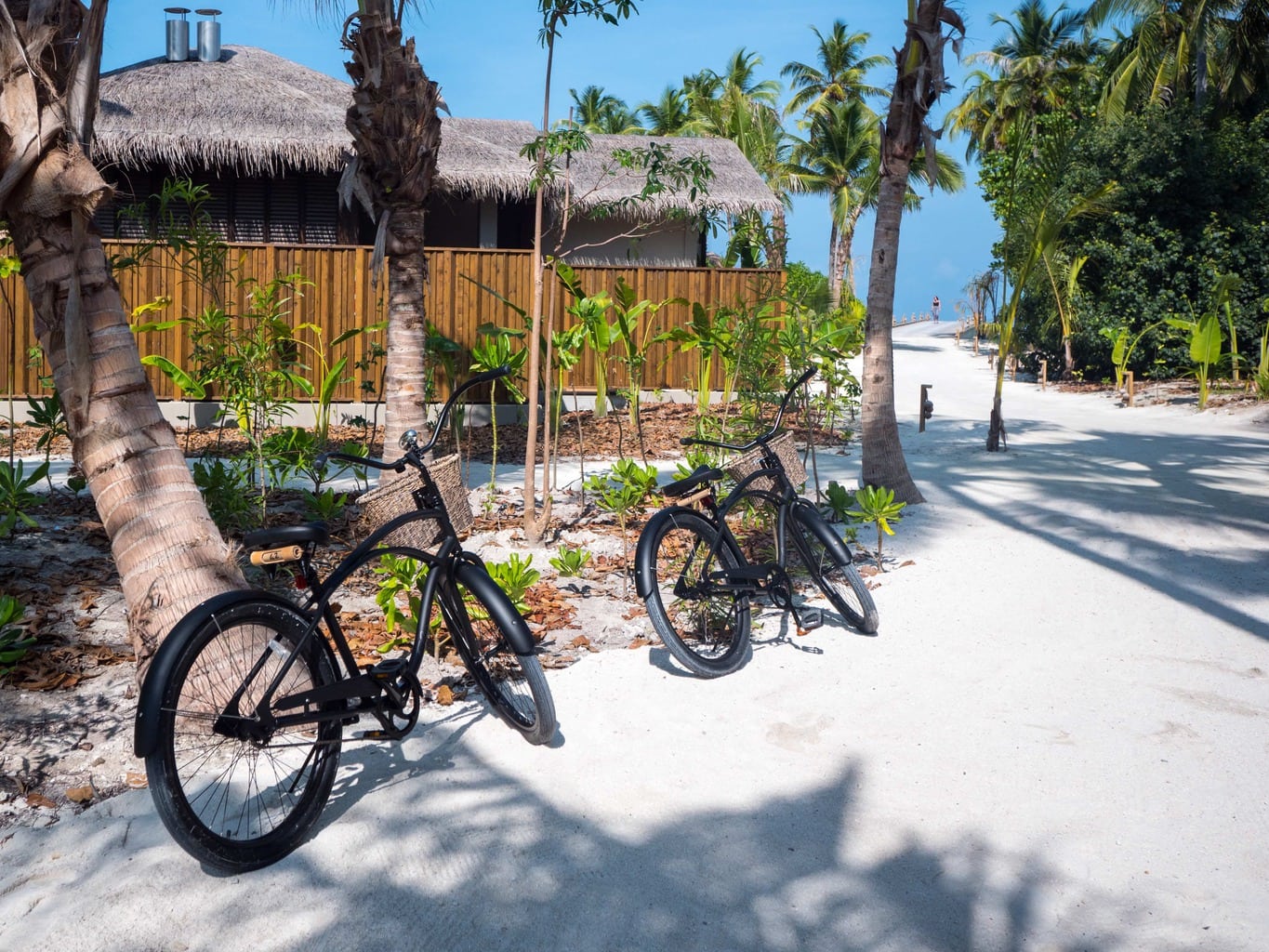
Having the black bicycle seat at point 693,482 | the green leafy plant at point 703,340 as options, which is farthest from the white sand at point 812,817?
the green leafy plant at point 703,340

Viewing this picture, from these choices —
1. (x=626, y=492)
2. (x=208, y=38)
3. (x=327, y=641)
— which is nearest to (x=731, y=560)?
(x=626, y=492)

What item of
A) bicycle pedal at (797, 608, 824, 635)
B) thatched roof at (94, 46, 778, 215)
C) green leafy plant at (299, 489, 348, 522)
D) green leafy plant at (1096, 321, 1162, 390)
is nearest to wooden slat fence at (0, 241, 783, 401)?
thatched roof at (94, 46, 778, 215)

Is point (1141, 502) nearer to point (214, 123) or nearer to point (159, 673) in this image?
point (159, 673)

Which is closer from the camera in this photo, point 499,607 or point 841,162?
point 499,607

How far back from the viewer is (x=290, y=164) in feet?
48.9

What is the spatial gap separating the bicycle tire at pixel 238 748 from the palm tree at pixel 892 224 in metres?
5.38

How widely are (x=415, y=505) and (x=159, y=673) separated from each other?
160 cm

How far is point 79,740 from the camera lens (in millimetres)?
3732

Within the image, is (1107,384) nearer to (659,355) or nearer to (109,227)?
(659,355)

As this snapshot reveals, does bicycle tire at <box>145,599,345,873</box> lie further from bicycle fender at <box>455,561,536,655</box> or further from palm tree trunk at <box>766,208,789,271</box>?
palm tree trunk at <box>766,208,789,271</box>

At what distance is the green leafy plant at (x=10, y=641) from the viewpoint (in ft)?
13.2

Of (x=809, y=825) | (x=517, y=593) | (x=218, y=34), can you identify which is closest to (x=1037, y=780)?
(x=809, y=825)

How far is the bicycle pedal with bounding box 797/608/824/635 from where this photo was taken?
5.29 metres

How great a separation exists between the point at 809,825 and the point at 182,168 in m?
15.1
